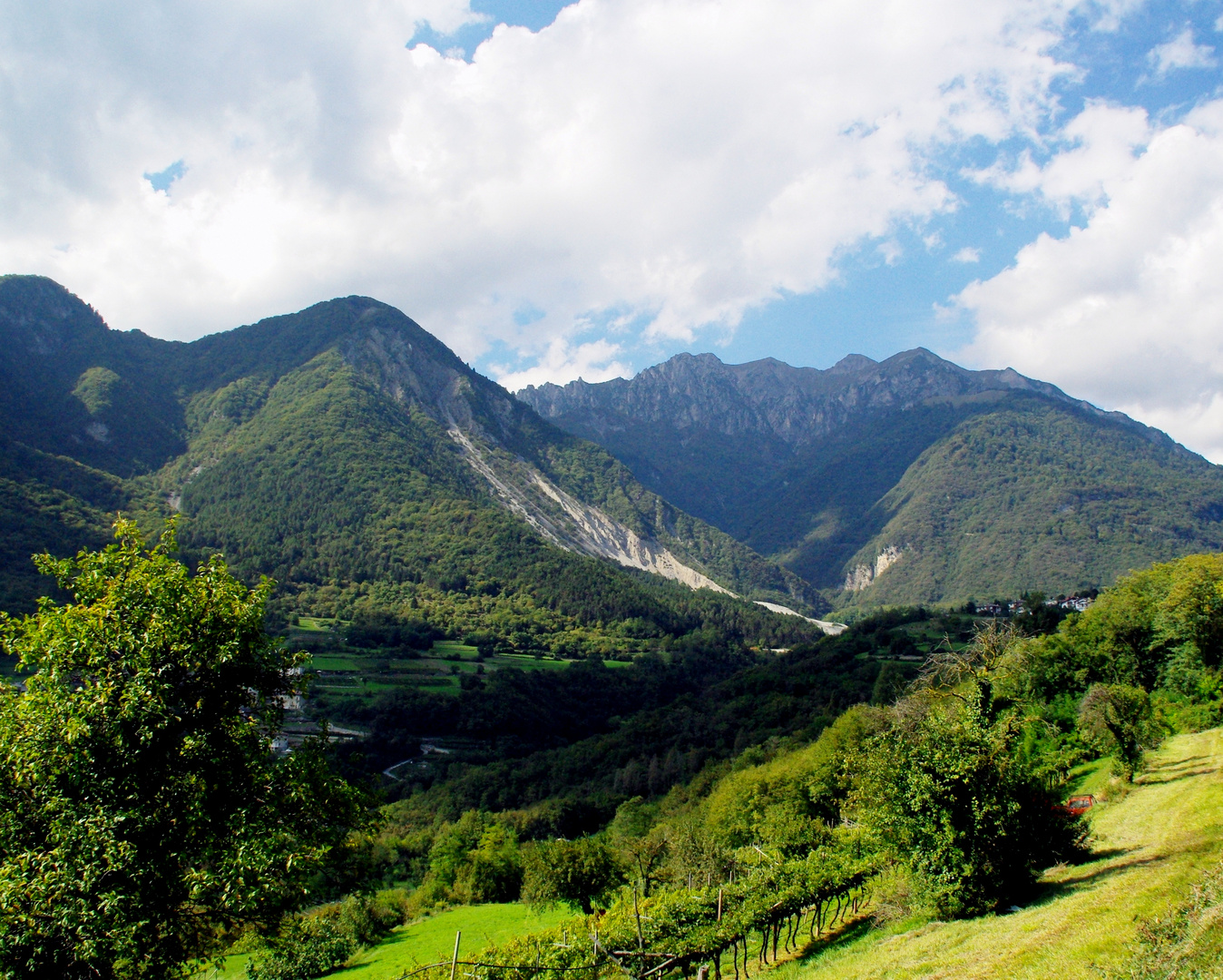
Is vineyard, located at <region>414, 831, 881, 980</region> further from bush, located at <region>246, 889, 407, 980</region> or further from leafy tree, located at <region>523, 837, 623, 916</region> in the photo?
leafy tree, located at <region>523, 837, 623, 916</region>

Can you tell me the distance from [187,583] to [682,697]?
474ft

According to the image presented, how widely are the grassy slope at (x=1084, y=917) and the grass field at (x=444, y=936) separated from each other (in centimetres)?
2038

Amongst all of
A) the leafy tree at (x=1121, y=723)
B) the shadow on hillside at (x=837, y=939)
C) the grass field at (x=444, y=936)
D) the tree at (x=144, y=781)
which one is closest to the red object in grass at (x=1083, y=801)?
the leafy tree at (x=1121, y=723)

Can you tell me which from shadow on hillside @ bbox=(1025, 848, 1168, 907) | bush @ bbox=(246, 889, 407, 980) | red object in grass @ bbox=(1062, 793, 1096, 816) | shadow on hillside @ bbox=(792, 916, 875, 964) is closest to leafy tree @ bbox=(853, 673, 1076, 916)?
shadow on hillside @ bbox=(1025, 848, 1168, 907)

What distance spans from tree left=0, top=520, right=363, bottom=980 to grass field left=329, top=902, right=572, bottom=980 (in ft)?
75.3

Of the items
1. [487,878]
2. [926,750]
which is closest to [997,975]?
[926,750]

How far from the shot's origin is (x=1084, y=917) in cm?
1645

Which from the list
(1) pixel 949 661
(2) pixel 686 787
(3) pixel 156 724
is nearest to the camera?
(3) pixel 156 724

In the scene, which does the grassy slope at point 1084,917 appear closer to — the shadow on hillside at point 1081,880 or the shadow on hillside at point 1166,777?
the shadow on hillside at point 1081,880

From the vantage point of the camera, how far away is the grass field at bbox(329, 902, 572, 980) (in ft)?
118

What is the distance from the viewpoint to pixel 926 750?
21.5 meters

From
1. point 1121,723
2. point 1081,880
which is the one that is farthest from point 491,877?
point 1081,880

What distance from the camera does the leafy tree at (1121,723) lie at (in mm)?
34531

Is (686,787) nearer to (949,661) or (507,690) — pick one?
(949,661)
